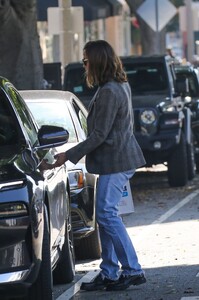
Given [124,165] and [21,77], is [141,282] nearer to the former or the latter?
[124,165]

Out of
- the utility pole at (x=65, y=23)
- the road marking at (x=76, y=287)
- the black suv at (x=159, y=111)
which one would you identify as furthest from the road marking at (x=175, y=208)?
the utility pole at (x=65, y=23)

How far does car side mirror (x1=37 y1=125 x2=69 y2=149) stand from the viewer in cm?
830

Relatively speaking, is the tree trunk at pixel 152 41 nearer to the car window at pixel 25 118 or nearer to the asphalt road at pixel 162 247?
the asphalt road at pixel 162 247

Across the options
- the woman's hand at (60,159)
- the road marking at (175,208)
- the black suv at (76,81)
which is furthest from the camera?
the black suv at (76,81)

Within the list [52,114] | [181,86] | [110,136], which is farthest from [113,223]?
[181,86]

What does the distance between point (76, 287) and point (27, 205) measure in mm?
2432

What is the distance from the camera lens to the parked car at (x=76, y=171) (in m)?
10.1

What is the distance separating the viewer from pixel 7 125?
8359 mm

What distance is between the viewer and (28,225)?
6.95 m

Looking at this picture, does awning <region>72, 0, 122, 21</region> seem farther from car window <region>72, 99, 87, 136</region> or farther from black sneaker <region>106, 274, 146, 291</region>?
black sneaker <region>106, 274, 146, 291</region>

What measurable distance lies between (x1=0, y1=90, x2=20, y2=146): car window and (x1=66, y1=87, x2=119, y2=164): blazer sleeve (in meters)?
0.52

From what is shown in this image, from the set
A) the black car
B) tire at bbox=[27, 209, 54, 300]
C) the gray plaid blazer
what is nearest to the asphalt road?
the black car

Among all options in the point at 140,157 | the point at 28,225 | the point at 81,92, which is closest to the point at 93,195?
the point at 140,157

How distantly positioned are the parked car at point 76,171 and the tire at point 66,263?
746 millimetres
